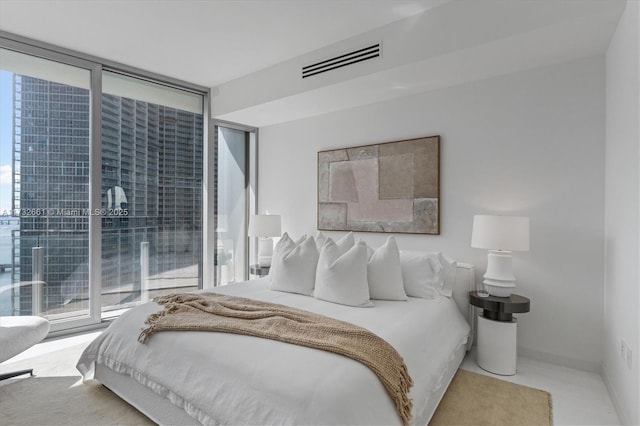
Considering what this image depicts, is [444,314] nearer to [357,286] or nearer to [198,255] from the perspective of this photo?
[357,286]

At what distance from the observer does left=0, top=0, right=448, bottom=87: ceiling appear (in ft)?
8.83

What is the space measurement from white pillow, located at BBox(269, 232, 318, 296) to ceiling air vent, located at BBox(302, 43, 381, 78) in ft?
5.37

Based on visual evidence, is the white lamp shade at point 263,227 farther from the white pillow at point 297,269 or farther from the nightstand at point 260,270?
the white pillow at point 297,269

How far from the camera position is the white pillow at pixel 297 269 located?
288cm

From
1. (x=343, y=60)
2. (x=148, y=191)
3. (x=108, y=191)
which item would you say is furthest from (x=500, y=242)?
(x=108, y=191)

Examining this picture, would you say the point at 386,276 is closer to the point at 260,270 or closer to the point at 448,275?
the point at 448,275

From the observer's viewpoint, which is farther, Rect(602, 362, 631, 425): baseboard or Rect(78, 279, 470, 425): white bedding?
Rect(602, 362, 631, 425): baseboard

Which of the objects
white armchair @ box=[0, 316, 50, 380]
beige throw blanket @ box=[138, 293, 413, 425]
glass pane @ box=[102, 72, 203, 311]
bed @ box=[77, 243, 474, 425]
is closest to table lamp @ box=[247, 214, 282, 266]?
glass pane @ box=[102, 72, 203, 311]

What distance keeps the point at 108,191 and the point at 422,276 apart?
3.36m

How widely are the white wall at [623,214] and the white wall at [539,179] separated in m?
0.12

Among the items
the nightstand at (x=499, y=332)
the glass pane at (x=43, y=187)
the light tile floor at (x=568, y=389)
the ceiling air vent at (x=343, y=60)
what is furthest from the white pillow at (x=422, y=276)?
the glass pane at (x=43, y=187)

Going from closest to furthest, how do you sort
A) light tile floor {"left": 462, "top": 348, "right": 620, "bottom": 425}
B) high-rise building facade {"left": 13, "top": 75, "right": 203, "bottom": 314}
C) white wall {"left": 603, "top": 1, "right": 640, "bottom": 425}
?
white wall {"left": 603, "top": 1, "right": 640, "bottom": 425} → light tile floor {"left": 462, "top": 348, "right": 620, "bottom": 425} → high-rise building facade {"left": 13, "top": 75, "right": 203, "bottom": 314}

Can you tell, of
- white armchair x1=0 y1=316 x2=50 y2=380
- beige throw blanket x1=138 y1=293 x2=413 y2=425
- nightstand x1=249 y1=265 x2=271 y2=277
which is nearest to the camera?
beige throw blanket x1=138 y1=293 x2=413 y2=425

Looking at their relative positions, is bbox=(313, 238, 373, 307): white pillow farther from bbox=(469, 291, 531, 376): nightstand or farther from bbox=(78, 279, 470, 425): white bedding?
bbox=(469, 291, 531, 376): nightstand
